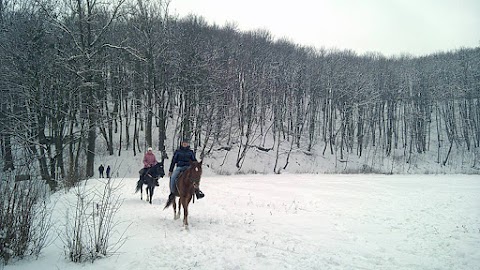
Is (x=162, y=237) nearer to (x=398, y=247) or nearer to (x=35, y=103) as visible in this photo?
(x=398, y=247)

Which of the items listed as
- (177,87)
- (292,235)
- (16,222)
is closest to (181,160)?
(292,235)

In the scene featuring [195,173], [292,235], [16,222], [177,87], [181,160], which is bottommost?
[292,235]

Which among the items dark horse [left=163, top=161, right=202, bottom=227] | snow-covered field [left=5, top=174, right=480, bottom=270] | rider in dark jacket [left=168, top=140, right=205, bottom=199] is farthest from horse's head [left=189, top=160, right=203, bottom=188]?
snow-covered field [left=5, top=174, right=480, bottom=270]

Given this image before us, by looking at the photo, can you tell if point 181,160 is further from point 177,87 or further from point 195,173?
point 177,87

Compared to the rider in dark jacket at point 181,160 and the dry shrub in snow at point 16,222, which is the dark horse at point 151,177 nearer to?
the rider in dark jacket at point 181,160

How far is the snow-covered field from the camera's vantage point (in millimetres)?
6820

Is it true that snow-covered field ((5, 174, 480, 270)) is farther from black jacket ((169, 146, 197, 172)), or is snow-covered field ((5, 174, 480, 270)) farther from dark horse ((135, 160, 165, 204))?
black jacket ((169, 146, 197, 172))

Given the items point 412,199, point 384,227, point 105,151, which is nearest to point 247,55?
point 105,151

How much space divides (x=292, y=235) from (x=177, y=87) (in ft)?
102

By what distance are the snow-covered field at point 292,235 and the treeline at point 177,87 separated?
2.81 m

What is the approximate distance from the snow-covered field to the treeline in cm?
281

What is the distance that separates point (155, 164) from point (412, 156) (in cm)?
5049

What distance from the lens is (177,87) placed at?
3806cm

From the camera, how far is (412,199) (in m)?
17.2
